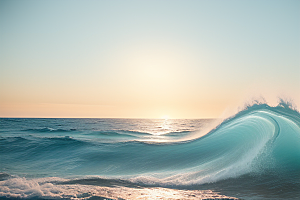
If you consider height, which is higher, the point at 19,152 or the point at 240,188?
the point at 240,188

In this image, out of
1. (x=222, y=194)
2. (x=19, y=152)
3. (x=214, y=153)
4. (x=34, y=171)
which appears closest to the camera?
(x=222, y=194)

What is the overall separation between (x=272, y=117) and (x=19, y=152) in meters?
15.9

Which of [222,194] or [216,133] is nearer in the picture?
[222,194]

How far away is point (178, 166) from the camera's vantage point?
30.6 feet

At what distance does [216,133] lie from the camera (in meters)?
13.3

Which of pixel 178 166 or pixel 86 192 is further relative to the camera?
pixel 178 166

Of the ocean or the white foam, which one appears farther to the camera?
the ocean

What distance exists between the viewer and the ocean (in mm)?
6082

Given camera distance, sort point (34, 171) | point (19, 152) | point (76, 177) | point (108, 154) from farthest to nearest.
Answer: point (19, 152) → point (108, 154) → point (34, 171) → point (76, 177)

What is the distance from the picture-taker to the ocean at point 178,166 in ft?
20.0

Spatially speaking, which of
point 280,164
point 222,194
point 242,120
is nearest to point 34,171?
point 222,194

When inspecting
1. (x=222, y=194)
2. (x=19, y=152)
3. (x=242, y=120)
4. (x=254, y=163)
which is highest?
(x=242, y=120)

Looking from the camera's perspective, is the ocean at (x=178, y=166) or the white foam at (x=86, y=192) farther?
the ocean at (x=178, y=166)

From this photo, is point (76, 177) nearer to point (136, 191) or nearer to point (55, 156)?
point (136, 191)
